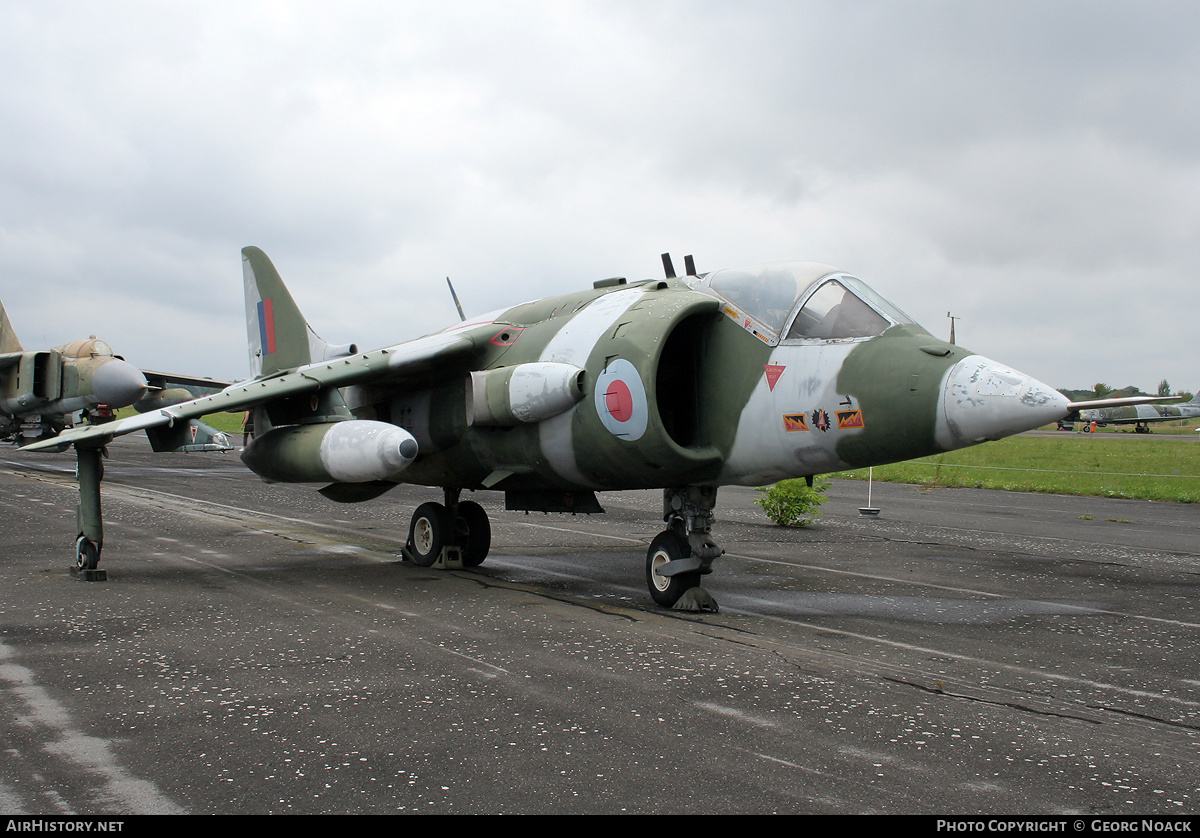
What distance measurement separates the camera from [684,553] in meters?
7.95

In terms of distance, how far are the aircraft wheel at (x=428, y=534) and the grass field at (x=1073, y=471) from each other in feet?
36.3

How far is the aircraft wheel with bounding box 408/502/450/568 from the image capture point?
10.4 m

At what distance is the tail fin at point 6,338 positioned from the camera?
27.1m

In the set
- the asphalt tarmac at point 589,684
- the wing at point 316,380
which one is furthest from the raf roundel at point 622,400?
the wing at point 316,380

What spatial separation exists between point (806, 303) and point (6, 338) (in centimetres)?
2827

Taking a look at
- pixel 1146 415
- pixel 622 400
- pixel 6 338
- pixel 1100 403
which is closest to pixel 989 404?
pixel 1100 403

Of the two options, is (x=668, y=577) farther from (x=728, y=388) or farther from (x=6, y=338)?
(x=6, y=338)

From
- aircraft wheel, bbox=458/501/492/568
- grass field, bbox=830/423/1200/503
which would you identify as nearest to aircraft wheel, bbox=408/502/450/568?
aircraft wheel, bbox=458/501/492/568

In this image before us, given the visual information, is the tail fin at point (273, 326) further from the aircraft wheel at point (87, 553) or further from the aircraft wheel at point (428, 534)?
the aircraft wheel at point (87, 553)

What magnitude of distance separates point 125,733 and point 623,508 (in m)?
14.6

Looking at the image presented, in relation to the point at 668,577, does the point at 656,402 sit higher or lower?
higher

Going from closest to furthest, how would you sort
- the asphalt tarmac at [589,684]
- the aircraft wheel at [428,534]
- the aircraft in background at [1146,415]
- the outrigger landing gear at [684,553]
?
1. the asphalt tarmac at [589,684]
2. the outrigger landing gear at [684,553]
3. the aircraft wheel at [428,534]
4. the aircraft in background at [1146,415]

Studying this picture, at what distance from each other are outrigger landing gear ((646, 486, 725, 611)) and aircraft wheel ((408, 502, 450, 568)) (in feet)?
10.6

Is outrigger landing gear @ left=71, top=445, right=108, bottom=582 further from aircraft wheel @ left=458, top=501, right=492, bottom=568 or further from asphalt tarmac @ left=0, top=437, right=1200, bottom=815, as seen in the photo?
aircraft wheel @ left=458, top=501, right=492, bottom=568
